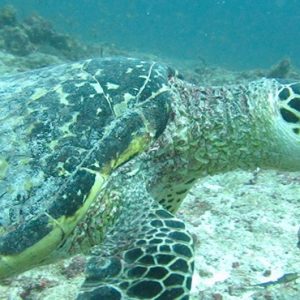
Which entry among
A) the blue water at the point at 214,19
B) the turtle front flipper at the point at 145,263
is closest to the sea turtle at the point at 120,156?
the turtle front flipper at the point at 145,263

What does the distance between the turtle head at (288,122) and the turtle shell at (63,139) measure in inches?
39.0

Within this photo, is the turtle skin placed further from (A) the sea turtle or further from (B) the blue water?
(B) the blue water

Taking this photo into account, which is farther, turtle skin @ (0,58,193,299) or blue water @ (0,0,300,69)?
blue water @ (0,0,300,69)

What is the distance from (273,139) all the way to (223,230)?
1413mm

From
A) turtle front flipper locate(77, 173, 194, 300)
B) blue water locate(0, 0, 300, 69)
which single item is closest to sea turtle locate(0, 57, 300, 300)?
turtle front flipper locate(77, 173, 194, 300)

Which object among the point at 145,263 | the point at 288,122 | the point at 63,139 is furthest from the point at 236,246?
the point at 63,139

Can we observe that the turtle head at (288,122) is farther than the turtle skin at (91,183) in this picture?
Yes

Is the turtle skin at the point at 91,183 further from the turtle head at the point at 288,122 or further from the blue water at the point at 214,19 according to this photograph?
the blue water at the point at 214,19

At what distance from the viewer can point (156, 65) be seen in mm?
3545

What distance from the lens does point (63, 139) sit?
278cm

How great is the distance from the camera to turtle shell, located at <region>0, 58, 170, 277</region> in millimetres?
2551

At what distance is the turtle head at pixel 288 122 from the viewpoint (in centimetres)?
338

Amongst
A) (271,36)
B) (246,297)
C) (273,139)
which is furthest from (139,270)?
(271,36)

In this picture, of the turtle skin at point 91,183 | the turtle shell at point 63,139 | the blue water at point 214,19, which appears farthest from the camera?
the blue water at point 214,19
